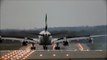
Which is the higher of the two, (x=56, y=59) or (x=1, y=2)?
(x=1, y=2)

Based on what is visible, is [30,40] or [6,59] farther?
[30,40]

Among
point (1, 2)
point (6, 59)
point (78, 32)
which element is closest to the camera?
point (1, 2)

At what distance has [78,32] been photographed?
472 ft

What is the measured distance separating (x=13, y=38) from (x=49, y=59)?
159 ft

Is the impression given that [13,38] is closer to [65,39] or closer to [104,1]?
[65,39]

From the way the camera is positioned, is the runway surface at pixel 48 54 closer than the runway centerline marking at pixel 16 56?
No

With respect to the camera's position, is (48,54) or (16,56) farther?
(48,54)

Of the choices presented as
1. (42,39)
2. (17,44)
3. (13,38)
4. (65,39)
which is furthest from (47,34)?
(17,44)

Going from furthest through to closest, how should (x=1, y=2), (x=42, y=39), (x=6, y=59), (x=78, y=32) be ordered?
(x=78, y=32)
(x=42, y=39)
(x=6, y=59)
(x=1, y=2)

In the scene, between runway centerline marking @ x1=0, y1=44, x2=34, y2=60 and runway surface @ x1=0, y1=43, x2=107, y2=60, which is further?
runway surface @ x1=0, y1=43, x2=107, y2=60

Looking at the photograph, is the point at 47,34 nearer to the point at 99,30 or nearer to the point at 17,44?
the point at 17,44

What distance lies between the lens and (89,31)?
140m

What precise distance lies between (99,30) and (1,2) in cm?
8935

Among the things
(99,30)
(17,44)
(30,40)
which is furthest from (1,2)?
(99,30)
